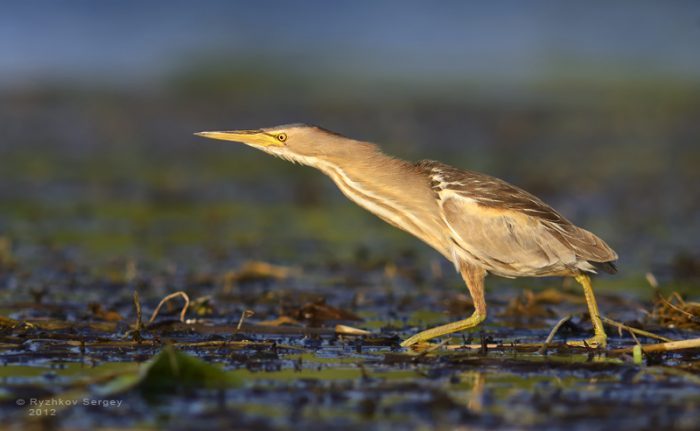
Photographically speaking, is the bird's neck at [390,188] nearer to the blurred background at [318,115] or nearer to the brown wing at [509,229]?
the brown wing at [509,229]

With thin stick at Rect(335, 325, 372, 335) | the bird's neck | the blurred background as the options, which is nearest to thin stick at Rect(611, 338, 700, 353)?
the bird's neck

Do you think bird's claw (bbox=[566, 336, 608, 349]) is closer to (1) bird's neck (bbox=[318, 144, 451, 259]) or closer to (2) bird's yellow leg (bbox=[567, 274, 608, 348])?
(2) bird's yellow leg (bbox=[567, 274, 608, 348])

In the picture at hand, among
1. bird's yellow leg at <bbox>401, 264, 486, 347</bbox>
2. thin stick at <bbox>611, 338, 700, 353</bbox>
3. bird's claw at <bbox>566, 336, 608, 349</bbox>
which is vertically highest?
bird's yellow leg at <bbox>401, 264, 486, 347</bbox>

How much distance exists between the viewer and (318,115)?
17094mm

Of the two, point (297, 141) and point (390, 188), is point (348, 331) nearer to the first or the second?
point (390, 188)

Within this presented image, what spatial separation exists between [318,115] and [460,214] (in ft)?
37.1

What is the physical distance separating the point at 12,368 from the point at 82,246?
14.2 ft

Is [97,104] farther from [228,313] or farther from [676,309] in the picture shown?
[676,309]

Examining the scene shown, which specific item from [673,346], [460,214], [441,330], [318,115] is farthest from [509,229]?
[318,115]

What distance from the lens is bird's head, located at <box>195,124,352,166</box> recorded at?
6.12 metres

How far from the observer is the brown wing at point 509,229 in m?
5.86

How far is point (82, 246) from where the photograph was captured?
31.4 feet

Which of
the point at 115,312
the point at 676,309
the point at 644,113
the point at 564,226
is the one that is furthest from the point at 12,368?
the point at 644,113

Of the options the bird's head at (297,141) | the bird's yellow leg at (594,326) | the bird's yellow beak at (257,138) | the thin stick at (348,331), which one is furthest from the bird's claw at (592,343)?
the bird's yellow beak at (257,138)
